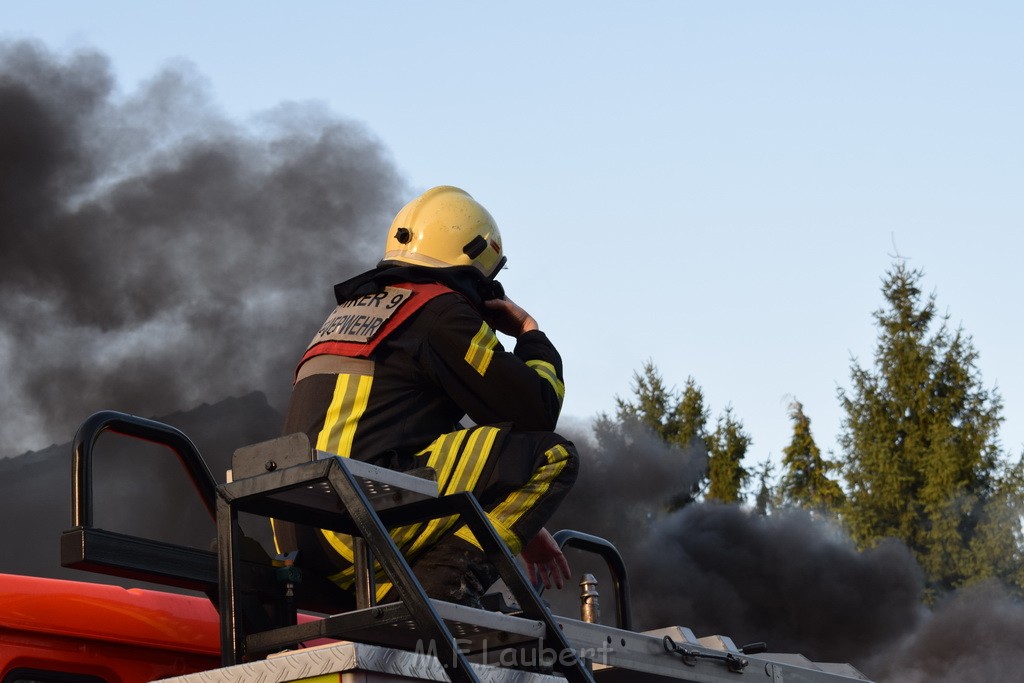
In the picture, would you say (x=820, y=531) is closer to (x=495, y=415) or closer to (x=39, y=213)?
(x=39, y=213)

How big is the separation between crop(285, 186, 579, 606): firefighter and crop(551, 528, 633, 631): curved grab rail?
73 cm

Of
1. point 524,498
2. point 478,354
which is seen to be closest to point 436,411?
point 478,354

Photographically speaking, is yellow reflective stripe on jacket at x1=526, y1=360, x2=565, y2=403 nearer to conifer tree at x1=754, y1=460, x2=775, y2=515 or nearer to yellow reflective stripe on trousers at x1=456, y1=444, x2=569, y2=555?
yellow reflective stripe on trousers at x1=456, y1=444, x2=569, y2=555

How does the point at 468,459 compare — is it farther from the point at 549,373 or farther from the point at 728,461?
the point at 728,461

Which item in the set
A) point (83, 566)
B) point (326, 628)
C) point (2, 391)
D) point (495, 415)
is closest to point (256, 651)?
point (326, 628)

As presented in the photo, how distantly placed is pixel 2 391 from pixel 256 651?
1460 cm

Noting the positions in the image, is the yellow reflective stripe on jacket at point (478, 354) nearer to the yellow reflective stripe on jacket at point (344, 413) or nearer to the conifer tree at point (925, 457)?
the yellow reflective stripe on jacket at point (344, 413)

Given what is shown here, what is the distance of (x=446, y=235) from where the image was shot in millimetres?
3375

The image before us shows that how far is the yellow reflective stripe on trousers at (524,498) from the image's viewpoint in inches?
115

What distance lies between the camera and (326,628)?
2139 millimetres

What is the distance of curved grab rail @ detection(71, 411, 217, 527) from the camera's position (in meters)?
2.33

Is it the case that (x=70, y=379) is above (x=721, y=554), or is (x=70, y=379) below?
above

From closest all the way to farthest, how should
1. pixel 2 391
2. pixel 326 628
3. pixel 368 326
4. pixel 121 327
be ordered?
pixel 326 628 < pixel 368 326 < pixel 2 391 < pixel 121 327

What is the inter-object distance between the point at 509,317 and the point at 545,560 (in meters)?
0.64
